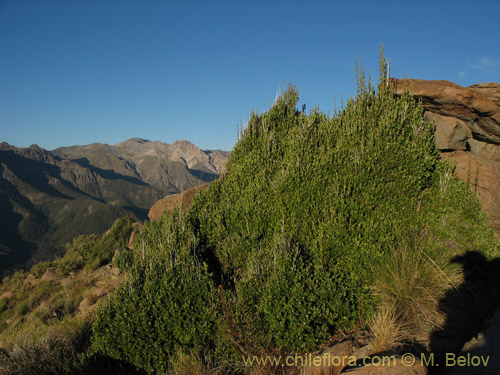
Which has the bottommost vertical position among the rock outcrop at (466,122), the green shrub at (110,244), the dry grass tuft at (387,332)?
the green shrub at (110,244)

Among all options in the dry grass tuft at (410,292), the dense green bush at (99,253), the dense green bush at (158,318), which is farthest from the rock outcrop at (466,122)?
the dense green bush at (99,253)

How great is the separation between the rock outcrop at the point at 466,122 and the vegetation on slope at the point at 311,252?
2.94 feet

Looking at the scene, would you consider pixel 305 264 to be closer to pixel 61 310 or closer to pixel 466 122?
pixel 466 122

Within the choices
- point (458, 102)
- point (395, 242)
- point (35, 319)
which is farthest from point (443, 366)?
point (35, 319)

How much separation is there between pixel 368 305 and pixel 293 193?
3785mm

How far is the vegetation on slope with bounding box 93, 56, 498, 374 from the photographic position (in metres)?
6.12

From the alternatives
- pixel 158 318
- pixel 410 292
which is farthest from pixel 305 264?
pixel 158 318

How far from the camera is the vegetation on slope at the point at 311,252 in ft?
20.1

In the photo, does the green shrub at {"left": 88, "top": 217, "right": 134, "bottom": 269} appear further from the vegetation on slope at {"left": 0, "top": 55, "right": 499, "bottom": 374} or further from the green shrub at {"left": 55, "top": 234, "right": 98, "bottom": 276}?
the vegetation on slope at {"left": 0, "top": 55, "right": 499, "bottom": 374}

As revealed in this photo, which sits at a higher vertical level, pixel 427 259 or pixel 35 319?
pixel 427 259

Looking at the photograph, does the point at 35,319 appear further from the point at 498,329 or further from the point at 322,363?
the point at 498,329

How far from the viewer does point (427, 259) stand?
21.6 feet

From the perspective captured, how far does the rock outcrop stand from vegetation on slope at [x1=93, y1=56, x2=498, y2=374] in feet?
2.94

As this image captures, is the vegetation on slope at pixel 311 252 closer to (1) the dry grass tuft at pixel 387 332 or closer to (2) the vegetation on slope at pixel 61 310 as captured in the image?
(1) the dry grass tuft at pixel 387 332
